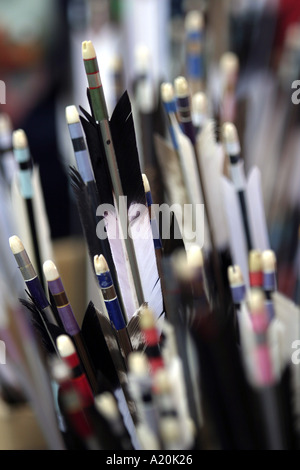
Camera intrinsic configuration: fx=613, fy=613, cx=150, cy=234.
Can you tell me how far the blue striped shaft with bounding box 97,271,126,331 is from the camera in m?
0.33

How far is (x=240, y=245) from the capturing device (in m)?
0.43

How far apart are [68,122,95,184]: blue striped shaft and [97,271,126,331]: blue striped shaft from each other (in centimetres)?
6

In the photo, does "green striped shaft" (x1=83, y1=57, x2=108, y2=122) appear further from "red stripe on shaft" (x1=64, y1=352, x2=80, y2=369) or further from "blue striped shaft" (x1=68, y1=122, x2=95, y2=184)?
"red stripe on shaft" (x1=64, y1=352, x2=80, y2=369)

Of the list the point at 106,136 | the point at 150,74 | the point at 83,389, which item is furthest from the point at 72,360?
the point at 150,74

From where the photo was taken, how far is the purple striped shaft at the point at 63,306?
32 cm

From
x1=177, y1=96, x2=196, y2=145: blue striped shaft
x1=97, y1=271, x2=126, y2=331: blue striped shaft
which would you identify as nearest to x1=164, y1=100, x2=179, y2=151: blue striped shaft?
x1=177, y1=96, x2=196, y2=145: blue striped shaft

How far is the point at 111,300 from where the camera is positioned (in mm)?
335

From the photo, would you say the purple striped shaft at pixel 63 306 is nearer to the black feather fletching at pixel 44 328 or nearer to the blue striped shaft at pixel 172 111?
the black feather fletching at pixel 44 328

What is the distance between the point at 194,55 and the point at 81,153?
217 mm

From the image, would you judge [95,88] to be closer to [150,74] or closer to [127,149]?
[127,149]
